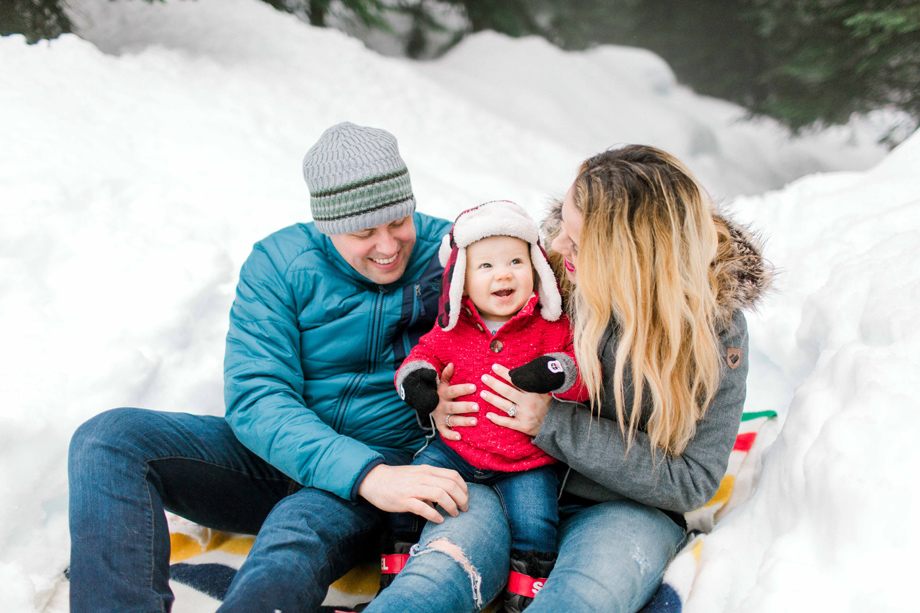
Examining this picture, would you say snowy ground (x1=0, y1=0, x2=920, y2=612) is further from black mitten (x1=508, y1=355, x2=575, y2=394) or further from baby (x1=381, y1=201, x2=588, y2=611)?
black mitten (x1=508, y1=355, x2=575, y2=394)

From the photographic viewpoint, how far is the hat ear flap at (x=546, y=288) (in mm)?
Answer: 1856

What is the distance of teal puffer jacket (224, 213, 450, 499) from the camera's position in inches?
76.2

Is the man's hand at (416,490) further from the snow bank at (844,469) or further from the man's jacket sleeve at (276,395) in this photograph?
the snow bank at (844,469)

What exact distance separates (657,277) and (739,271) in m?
0.26

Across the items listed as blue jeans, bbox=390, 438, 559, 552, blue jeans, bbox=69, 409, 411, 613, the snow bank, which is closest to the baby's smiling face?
blue jeans, bbox=390, 438, 559, 552

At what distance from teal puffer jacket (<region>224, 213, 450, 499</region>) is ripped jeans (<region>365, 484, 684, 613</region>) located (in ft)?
1.56

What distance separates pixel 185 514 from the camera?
1880mm

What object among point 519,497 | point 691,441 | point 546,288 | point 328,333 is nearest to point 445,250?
point 546,288

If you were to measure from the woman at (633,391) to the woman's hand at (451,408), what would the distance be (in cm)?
10

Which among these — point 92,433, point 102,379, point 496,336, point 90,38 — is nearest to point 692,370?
point 496,336

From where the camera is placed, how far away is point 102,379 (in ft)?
7.18

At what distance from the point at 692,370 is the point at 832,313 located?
879 mm

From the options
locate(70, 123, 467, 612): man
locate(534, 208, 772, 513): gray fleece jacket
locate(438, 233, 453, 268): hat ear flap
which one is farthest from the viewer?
locate(438, 233, 453, 268): hat ear flap

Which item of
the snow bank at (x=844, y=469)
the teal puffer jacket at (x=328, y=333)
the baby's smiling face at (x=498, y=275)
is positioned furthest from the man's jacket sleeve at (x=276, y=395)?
the snow bank at (x=844, y=469)
